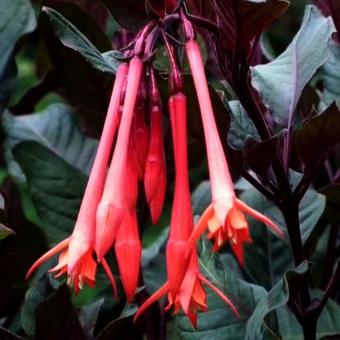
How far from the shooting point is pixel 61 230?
1.38 meters

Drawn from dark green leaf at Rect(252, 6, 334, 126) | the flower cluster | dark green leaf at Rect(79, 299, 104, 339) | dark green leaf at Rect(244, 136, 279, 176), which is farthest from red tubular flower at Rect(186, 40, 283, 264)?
dark green leaf at Rect(79, 299, 104, 339)

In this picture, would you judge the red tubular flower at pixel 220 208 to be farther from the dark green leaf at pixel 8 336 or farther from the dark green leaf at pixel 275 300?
the dark green leaf at pixel 8 336

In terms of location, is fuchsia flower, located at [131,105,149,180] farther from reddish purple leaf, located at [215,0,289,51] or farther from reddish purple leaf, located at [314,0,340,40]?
reddish purple leaf, located at [314,0,340,40]

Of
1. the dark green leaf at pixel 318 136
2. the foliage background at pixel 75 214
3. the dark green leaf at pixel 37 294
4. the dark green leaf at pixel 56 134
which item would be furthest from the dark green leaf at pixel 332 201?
the dark green leaf at pixel 56 134

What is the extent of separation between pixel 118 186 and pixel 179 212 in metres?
0.06

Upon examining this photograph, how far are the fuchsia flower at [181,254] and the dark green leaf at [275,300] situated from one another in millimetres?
124

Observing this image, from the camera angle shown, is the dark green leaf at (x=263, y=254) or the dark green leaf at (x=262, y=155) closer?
the dark green leaf at (x=262, y=155)

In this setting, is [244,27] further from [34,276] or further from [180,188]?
[34,276]

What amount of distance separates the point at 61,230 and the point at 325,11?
0.55 metres

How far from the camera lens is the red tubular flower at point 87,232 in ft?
2.49

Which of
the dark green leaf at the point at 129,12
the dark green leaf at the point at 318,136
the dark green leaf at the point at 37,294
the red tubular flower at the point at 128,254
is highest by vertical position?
the dark green leaf at the point at 129,12

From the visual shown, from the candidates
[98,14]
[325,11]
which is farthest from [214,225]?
[98,14]

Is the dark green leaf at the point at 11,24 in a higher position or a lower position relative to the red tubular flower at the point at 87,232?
higher

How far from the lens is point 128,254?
0.76 m
